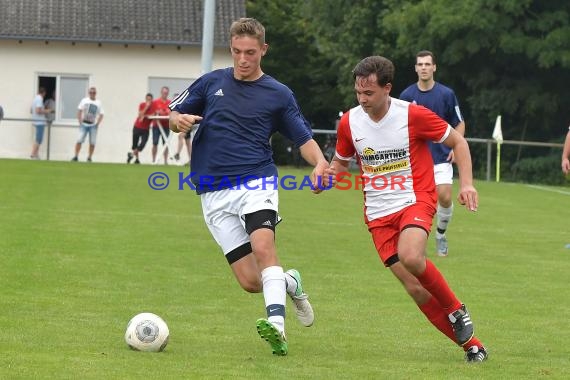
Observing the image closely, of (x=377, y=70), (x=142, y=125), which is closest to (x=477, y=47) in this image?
(x=142, y=125)

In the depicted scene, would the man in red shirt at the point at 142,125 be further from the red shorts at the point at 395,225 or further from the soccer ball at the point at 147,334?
the soccer ball at the point at 147,334

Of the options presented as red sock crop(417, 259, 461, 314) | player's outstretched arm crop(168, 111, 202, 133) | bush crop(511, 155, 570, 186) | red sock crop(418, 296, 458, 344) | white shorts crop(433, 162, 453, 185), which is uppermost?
player's outstretched arm crop(168, 111, 202, 133)

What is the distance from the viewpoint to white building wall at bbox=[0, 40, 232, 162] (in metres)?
41.2

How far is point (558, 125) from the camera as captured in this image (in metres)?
42.3

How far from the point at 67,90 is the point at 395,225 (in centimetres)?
3424

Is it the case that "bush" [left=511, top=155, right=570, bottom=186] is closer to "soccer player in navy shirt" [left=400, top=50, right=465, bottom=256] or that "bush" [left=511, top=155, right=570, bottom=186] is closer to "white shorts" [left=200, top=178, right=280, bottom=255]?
"soccer player in navy shirt" [left=400, top=50, right=465, bottom=256]

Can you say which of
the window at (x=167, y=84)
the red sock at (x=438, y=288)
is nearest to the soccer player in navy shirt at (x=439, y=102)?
the red sock at (x=438, y=288)

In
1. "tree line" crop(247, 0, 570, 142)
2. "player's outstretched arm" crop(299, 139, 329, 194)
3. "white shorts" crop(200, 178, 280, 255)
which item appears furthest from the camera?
"tree line" crop(247, 0, 570, 142)

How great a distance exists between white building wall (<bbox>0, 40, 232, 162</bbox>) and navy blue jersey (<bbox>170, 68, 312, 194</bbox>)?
32.4 m

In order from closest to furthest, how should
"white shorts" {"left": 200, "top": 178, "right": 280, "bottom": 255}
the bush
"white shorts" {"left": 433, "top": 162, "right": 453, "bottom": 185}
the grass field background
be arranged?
the grass field background → "white shorts" {"left": 200, "top": 178, "right": 280, "bottom": 255} → "white shorts" {"left": 433, "top": 162, "right": 453, "bottom": 185} → the bush

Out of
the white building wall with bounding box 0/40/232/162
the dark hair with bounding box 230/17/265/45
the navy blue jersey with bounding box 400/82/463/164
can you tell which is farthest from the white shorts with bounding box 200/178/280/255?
the white building wall with bounding box 0/40/232/162

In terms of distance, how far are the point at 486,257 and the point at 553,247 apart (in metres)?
1.76

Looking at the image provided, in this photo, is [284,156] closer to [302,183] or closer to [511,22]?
[511,22]

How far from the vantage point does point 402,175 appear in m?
8.41
